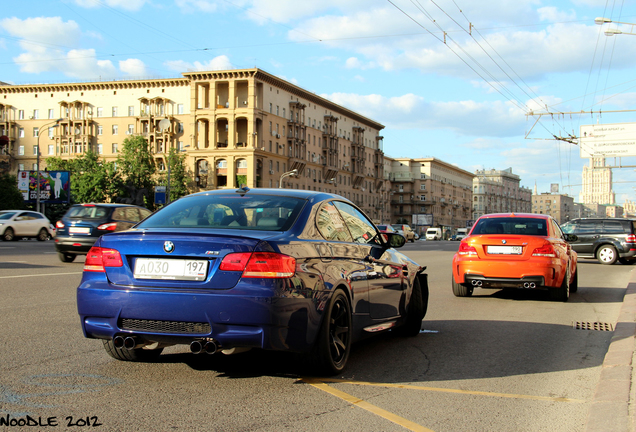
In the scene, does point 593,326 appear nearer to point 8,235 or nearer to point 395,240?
point 395,240

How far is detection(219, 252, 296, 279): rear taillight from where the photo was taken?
4770mm

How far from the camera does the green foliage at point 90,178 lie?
9088cm

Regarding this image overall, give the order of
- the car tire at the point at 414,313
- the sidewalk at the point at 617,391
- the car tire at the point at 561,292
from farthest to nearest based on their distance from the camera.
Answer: the car tire at the point at 561,292 → the car tire at the point at 414,313 → the sidewalk at the point at 617,391

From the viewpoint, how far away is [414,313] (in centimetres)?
748

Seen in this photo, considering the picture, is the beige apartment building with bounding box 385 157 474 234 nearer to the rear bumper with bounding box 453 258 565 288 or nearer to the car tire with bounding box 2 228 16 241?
the car tire with bounding box 2 228 16 241

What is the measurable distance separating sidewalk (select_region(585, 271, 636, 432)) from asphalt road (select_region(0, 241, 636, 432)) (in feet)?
0.44

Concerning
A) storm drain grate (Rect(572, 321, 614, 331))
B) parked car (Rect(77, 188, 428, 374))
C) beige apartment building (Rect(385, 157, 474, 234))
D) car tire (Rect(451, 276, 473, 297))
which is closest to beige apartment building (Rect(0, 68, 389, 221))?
beige apartment building (Rect(385, 157, 474, 234))

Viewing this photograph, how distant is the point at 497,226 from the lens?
12133mm

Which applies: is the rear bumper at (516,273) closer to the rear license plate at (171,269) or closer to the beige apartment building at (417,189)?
the rear license plate at (171,269)

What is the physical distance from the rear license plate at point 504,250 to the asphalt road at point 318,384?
2884mm

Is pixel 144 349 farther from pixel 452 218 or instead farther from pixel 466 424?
pixel 452 218

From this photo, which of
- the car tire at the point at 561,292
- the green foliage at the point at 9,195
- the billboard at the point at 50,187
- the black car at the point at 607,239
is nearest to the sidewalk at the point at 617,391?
the car tire at the point at 561,292

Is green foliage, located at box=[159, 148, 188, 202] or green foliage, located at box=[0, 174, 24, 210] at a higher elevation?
green foliage, located at box=[159, 148, 188, 202]

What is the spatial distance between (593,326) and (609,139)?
127 ft
